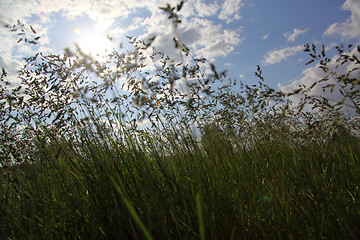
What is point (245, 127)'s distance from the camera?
2.99 m

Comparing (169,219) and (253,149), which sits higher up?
(253,149)

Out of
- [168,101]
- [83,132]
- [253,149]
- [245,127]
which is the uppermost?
[168,101]

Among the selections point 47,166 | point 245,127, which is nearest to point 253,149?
point 245,127

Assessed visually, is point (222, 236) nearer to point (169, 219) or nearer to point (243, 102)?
point (169, 219)

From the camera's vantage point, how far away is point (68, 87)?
2.52m

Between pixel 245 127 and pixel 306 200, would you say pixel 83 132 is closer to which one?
pixel 306 200

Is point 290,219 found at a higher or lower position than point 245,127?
lower

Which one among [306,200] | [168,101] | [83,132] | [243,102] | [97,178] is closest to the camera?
[306,200]

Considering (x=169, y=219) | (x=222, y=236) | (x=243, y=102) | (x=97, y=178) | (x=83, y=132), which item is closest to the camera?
(x=222, y=236)

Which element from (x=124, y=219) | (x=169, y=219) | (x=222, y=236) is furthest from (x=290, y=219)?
(x=124, y=219)

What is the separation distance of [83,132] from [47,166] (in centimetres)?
76

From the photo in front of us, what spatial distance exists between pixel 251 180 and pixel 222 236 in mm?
595

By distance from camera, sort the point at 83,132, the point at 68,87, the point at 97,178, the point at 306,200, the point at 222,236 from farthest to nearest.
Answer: the point at 68,87, the point at 83,132, the point at 97,178, the point at 306,200, the point at 222,236

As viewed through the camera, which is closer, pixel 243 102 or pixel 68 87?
pixel 68 87
